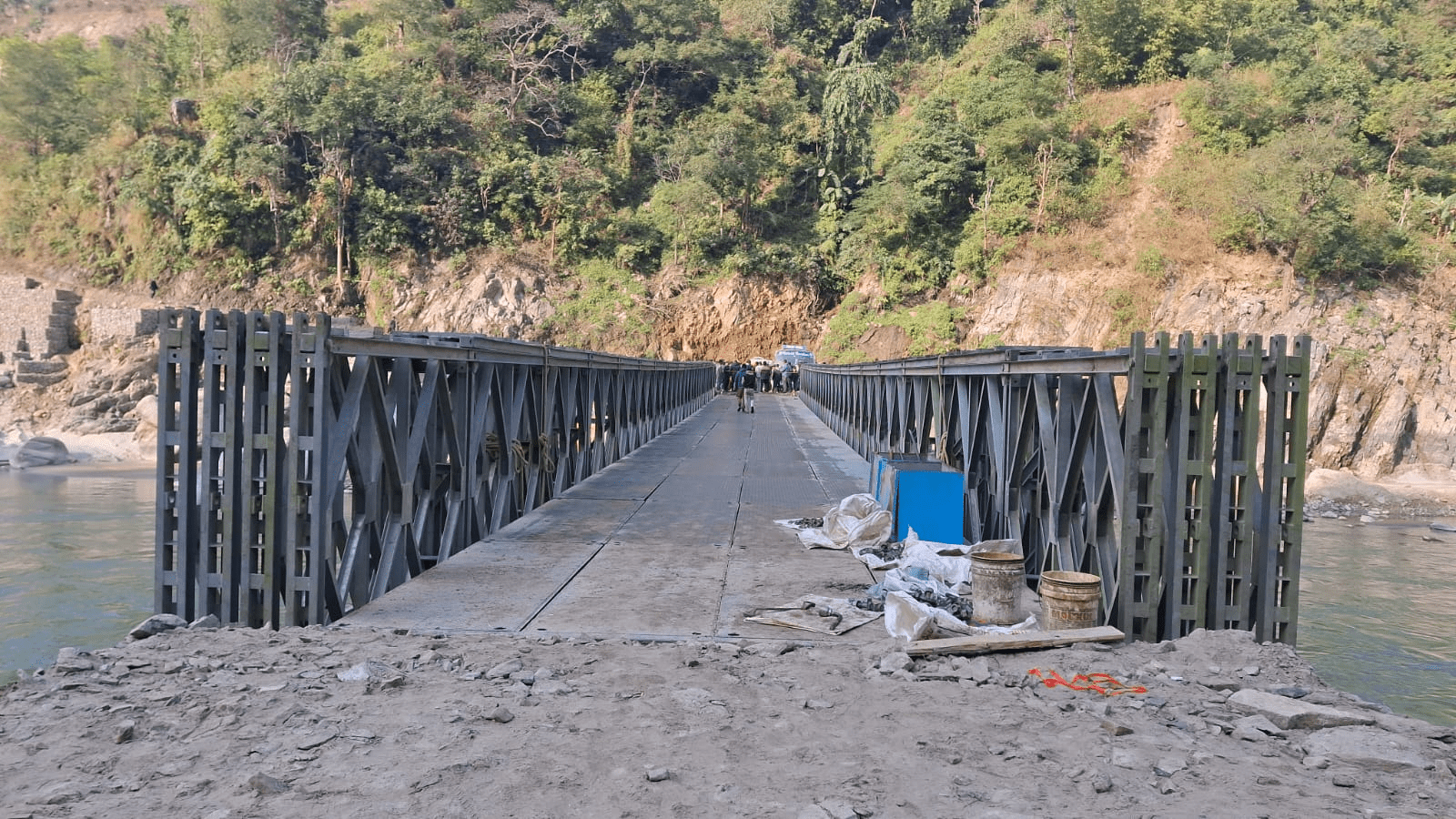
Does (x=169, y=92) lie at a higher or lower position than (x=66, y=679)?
higher

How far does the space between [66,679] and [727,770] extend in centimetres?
307

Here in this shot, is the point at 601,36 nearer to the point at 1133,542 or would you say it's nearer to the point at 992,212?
the point at 992,212

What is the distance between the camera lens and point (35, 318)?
3850 cm

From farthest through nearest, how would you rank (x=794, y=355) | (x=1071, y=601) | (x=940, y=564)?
(x=794, y=355) → (x=940, y=564) → (x=1071, y=601)

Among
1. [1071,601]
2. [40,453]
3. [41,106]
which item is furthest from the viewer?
[41,106]

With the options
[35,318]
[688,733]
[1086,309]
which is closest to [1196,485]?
[688,733]

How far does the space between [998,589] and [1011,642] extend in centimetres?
61

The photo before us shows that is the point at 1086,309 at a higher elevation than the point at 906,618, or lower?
higher

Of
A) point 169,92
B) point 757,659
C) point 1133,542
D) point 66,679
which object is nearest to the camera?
point 66,679

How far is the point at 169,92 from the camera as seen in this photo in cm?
5075

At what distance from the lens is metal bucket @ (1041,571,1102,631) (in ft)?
16.9

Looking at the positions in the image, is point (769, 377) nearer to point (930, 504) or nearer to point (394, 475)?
point (930, 504)

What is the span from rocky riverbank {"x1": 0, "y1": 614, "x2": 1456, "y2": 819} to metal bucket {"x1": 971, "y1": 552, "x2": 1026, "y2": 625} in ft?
1.80

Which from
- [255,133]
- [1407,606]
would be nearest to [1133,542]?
[1407,606]
